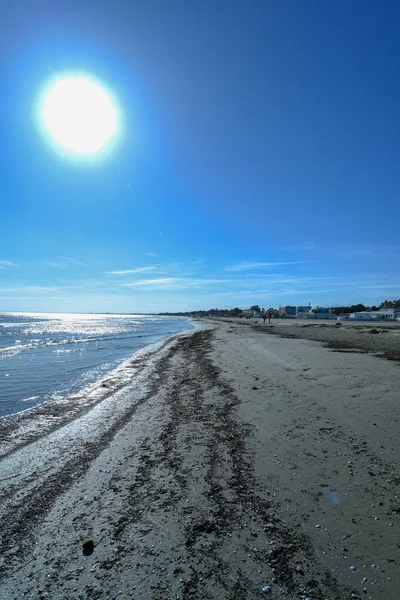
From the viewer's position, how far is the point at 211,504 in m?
3.91

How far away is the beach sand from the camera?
2.82 m

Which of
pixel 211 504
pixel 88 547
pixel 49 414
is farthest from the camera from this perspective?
pixel 49 414

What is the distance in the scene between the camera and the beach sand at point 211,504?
2.82m

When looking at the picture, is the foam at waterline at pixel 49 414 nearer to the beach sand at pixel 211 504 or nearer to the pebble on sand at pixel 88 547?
the beach sand at pixel 211 504

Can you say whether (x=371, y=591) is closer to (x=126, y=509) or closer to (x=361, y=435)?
(x=126, y=509)

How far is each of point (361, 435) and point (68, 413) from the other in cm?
730

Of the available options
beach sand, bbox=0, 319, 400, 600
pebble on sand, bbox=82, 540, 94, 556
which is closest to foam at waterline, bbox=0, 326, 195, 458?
beach sand, bbox=0, 319, 400, 600

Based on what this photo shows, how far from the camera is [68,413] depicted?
848 centimetres

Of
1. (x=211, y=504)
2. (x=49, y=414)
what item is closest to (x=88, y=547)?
(x=211, y=504)

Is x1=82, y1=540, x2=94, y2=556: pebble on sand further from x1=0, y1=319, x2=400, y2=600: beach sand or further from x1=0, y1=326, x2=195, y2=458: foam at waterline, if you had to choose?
x1=0, y1=326, x2=195, y2=458: foam at waterline

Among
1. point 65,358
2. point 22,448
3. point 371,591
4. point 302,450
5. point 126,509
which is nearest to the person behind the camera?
point 371,591

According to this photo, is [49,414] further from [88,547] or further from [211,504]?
[211,504]

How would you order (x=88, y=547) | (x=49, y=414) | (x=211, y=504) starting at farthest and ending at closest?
1. (x=49, y=414)
2. (x=211, y=504)
3. (x=88, y=547)

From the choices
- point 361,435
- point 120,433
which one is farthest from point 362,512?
point 120,433
